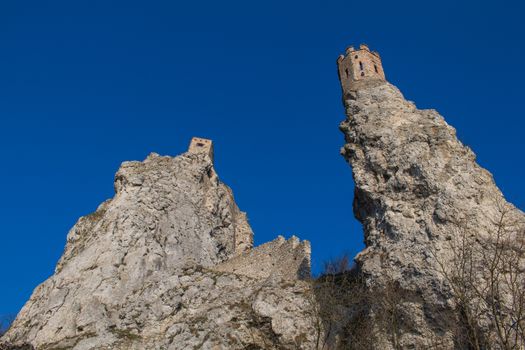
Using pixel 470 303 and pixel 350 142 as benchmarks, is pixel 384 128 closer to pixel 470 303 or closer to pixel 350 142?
pixel 350 142

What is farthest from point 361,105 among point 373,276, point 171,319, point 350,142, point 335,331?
point 171,319

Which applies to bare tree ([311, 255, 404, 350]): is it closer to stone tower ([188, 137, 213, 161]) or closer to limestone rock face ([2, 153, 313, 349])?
limestone rock face ([2, 153, 313, 349])

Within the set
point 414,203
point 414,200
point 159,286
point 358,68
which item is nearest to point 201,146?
point 358,68

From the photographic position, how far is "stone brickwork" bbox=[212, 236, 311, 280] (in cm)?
3097

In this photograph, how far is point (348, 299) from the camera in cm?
2444

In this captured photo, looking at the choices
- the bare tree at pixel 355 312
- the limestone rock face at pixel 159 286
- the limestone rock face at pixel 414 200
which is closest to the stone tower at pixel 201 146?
the limestone rock face at pixel 159 286

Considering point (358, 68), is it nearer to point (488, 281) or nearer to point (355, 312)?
point (355, 312)

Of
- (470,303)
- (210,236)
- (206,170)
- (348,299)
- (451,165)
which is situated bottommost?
(470,303)

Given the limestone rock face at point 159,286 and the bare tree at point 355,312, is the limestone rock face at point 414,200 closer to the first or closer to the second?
the bare tree at point 355,312

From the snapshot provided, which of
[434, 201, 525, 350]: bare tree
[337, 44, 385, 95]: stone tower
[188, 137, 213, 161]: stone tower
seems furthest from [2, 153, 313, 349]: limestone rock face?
[337, 44, 385, 95]: stone tower

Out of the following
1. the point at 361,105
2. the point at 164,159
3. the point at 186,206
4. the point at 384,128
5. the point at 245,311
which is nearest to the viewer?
the point at 245,311

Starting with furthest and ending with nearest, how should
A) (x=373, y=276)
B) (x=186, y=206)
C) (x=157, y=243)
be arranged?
1. (x=186, y=206)
2. (x=157, y=243)
3. (x=373, y=276)

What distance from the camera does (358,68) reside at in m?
36.1

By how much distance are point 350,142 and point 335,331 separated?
490 inches
